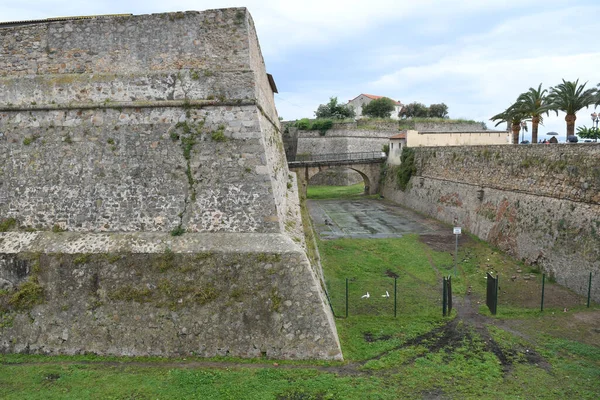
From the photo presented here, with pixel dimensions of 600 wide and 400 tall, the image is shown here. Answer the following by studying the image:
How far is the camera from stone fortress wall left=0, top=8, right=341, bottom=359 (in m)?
8.98

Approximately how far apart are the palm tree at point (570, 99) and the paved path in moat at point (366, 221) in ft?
30.2

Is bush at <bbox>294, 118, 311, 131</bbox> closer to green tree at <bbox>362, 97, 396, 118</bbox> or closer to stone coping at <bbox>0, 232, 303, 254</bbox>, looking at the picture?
green tree at <bbox>362, 97, 396, 118</bbox>

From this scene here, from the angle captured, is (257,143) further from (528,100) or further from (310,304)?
(528,100)

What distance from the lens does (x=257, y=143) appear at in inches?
384

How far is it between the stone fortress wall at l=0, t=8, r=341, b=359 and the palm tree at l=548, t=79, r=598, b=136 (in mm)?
20359

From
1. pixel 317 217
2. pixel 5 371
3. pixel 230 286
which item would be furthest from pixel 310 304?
pixel 317 217

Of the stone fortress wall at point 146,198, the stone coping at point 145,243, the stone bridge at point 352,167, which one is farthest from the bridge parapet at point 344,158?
the stone coping at point 145,243

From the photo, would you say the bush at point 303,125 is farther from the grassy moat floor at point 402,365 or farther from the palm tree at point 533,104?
the grassy moat floor at point 402,365

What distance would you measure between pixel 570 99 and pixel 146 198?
23131 millimetres

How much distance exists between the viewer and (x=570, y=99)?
23219mm

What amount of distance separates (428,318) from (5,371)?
9.66 metres

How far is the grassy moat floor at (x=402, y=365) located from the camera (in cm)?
782

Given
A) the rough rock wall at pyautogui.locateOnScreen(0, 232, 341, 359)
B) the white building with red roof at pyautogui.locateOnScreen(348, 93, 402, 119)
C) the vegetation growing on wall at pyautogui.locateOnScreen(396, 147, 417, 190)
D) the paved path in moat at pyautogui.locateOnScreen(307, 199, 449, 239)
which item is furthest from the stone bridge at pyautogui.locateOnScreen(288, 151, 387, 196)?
the white building with red roof at pyautogui.locateOnScreen(348, 93, 402, 119)

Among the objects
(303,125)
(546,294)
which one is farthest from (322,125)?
(546,294)
